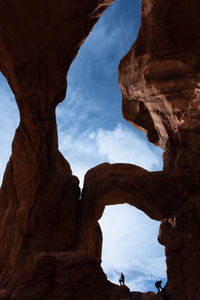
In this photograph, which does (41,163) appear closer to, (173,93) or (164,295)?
(164,295)

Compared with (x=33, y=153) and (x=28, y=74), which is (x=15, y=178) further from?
(x=28, y=74)

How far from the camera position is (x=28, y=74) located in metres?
6.70

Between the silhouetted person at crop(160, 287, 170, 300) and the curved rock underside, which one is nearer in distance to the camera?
the curved rock underside

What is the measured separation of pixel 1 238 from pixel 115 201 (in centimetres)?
377

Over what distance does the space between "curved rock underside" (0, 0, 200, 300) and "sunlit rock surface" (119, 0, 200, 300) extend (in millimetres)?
32

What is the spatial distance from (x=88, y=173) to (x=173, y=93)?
425 centimetres

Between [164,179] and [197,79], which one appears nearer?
[164,179]

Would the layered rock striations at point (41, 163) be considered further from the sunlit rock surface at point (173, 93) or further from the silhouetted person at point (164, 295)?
the sunlit rock surface at point (173, 93)

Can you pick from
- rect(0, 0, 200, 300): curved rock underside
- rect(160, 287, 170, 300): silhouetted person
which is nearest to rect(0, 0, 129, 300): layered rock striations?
rect(0, 0, 200, 300): curved rock underside

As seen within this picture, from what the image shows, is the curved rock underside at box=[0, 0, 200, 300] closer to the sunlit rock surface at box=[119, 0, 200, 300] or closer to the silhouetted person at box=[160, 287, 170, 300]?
the sunlit rock surface at box=[119, 0, 200, 300]

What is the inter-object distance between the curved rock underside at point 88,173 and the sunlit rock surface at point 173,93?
0.03 metres

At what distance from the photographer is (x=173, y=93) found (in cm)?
859

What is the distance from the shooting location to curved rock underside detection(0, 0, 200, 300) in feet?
17.3

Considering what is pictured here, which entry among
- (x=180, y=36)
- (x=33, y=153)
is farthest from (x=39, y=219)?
(x=180, y=36)
